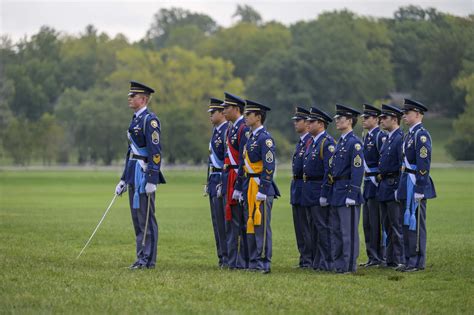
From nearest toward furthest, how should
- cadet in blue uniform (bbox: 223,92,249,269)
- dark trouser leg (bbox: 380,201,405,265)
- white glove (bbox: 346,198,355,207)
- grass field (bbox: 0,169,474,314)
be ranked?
grass field (bbox: 0,169,474,314) → white glove (bbox: 346,198,355,207) → cadet in blue uniform (bbox: 223,92,249,269) → dark trouser leg (bbox: 380,201,405,265)

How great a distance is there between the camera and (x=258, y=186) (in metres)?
13.0

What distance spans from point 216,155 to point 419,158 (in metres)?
2.75

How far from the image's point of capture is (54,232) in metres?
19.4

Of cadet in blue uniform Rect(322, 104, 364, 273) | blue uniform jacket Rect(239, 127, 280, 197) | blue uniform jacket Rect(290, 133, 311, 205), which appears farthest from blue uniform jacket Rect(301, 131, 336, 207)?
blue uniform jacket Rect(239, 127, 280, 197)

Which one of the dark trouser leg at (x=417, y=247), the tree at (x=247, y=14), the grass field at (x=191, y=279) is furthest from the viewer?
the tree at (x=247, y=14)

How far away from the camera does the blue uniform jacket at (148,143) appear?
1284 cm

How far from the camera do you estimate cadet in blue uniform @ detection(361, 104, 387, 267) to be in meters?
14.2

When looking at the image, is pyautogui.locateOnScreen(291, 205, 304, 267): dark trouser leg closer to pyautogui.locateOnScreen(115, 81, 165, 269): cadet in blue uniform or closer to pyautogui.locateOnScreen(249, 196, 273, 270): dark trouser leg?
pyautogui.locateOnScreen(249, 196, 273, 270): dark trouser leg

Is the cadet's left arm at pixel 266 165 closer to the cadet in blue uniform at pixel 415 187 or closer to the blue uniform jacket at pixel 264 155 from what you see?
the blue uniform jacket at pixel 264 155

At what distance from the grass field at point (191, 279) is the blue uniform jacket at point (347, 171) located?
3.35ft

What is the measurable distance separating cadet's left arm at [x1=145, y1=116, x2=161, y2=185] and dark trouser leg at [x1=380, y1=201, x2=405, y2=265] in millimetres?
3323

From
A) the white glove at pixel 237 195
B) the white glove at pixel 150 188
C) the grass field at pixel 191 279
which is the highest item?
the white glove at pixel 150 188

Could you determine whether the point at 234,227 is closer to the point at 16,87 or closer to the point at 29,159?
the point at 29,159

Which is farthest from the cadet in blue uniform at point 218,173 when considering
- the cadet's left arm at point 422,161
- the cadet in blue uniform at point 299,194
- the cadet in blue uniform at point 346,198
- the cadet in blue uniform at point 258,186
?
the cadet's left arm at point 422,161
